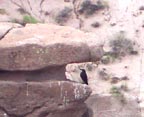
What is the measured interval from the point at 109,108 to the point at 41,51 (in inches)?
105

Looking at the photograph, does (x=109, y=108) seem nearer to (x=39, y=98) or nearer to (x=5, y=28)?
(x=39, y=98)

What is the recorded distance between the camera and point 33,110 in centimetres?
1234

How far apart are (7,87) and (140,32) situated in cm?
731

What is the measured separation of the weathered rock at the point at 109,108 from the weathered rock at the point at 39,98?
4.37 feet

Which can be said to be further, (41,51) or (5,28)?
(5,28)

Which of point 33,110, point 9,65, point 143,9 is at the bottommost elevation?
point 33,110

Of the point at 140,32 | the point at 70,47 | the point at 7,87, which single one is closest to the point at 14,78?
the point at 7,87

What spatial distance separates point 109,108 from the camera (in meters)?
14.0

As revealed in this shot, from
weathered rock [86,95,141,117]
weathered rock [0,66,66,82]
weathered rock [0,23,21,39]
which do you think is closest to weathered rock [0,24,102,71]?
weathered rock [0,23,21,39]

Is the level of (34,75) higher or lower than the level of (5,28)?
lower

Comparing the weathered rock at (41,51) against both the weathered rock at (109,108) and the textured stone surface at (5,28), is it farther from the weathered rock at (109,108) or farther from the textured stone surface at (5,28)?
the weathered rock at (109,108)

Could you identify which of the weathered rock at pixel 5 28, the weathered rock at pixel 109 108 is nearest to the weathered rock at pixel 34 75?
the weathered rock at pixel 5 28

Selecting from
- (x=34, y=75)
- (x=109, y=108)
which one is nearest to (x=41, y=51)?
(x=34, y=75)

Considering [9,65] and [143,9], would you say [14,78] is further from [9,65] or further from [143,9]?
[143,9]
